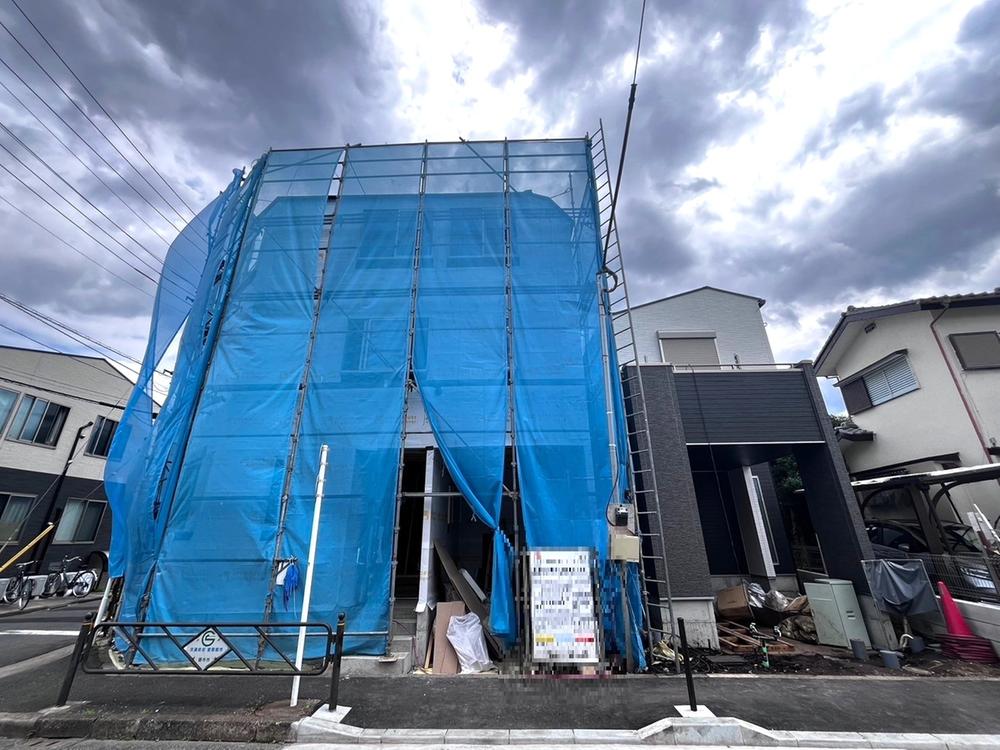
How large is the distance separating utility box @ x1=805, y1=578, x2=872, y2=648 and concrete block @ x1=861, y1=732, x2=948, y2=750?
3.76m

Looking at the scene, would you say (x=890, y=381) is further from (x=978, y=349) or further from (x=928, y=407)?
(x=978, y=349)

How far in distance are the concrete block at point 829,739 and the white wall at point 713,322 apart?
9.62 metres

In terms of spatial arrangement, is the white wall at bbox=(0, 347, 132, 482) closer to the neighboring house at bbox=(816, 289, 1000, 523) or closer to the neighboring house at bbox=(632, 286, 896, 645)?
the neighboring house at bbox=(632, 286, 896, 645)

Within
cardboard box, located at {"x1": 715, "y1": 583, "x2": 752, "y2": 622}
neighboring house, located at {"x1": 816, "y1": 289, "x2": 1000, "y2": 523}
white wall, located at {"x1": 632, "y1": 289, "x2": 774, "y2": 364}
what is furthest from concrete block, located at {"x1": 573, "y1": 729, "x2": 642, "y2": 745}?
neighboring house, located at {"x1": 816, "y1": 289, "x2": 1000, "y2": 523}

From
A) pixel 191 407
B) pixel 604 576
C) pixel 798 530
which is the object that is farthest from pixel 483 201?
pixel 798 530

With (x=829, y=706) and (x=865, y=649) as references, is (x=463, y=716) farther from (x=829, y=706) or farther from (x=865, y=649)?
(x=865, y=649)

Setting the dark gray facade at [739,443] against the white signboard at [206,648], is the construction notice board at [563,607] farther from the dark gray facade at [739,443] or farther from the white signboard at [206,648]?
the white signboard at [206,648]

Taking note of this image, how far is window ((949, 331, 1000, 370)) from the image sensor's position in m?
10.4

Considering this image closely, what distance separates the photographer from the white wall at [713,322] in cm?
1291

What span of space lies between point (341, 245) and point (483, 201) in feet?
10.2

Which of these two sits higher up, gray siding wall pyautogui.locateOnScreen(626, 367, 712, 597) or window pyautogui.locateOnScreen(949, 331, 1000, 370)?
window pyautogui.locateOnScreen(949, 331, 1000, 370)

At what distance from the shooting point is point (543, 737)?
13.0ft

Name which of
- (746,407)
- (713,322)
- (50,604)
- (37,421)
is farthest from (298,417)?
(37,421)

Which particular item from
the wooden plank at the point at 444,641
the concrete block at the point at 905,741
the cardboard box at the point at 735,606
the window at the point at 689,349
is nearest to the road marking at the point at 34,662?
the wooden plank at the point at 444,641
